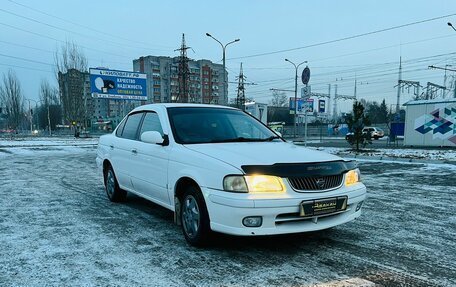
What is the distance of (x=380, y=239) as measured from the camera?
4.14m

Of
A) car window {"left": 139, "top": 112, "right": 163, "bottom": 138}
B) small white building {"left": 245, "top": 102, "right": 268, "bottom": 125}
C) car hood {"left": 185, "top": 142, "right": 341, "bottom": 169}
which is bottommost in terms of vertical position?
car hood {"left": 185, "top": 142, "right": 341, "bottom": 169}

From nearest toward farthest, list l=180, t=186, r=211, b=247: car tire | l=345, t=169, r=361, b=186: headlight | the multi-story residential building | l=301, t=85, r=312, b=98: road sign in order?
l=180, t=186, r=211, b=247: car tire < l=345, t=169, r=361, b=186: headlight < l=301, t=85, r=312, b=98: road sign < the multi-story residential building

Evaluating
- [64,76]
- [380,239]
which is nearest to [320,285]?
[380,239]

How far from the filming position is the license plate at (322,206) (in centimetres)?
335

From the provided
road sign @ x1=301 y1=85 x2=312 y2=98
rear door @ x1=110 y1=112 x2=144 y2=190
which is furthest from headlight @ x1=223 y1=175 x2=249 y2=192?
road sign @ x1=301 y1=85 x2=312 y2=98

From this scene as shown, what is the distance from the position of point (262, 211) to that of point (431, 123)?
1983 cm

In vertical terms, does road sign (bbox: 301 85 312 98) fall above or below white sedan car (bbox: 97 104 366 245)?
above

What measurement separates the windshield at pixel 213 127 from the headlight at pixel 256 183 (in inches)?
42.4

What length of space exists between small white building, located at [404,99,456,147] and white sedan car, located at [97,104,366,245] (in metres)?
17.7

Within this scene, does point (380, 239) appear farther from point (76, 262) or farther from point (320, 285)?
point (76, 262)

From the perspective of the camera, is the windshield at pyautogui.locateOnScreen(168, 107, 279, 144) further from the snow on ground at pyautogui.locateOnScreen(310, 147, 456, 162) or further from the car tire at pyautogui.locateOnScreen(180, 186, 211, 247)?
the snow on ground at pyautogui.locateOnScreen(310, 147, 456, 162)

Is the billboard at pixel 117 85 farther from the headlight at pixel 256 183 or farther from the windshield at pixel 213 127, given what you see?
the headlight at pixel 256 183

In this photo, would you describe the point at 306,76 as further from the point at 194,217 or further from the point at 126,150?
the point at 194,217

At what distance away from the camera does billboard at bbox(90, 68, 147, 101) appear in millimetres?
31375
